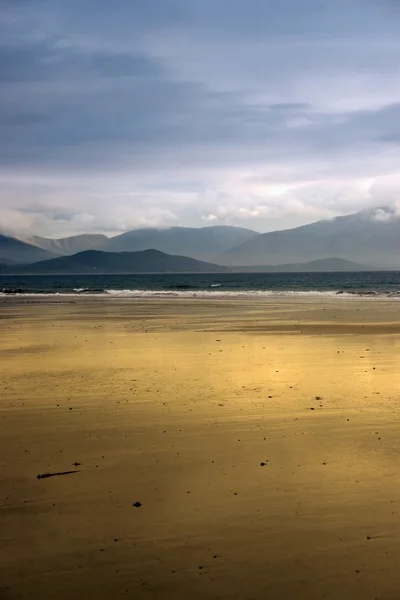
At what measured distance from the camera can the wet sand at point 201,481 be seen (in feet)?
16.4

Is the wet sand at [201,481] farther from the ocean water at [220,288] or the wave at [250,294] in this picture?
the ocean water at [220,288]

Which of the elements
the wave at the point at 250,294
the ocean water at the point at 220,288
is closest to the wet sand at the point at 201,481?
the wave at the point at 250,294

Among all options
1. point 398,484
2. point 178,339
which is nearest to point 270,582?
point 398,484

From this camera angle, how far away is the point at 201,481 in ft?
22.8

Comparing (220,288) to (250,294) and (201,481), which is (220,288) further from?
(201,481)

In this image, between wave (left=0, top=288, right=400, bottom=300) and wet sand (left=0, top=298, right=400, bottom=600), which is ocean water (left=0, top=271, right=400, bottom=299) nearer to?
wave (left=0, top=288, right=400, bottom=300)

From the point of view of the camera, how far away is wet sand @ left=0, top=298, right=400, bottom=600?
197 inches

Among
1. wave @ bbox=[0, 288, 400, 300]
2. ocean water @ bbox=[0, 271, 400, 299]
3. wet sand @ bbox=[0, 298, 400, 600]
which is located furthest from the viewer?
ocean water @ bbox=[0, 271, 400, 299]

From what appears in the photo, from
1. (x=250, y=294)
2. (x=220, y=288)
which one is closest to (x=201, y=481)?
(x=250, y=294)

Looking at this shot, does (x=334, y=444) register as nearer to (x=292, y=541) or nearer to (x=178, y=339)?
(x=292, y=541)

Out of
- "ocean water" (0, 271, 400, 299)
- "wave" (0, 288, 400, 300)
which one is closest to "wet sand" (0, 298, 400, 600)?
"wave" (0, 288, 400, 300)

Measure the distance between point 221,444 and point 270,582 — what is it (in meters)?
3.44

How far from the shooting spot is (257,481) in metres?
6.89

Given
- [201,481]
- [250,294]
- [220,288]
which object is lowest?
→ [201,481]
